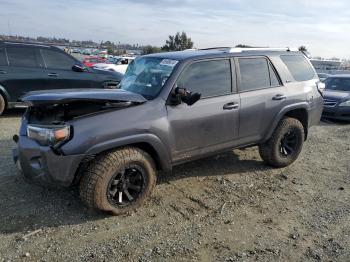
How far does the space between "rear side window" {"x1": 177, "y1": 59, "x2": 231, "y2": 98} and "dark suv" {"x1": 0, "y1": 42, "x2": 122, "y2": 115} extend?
4.31 metres

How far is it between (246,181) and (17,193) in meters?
3.06

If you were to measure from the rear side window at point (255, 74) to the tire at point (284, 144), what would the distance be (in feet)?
2.27

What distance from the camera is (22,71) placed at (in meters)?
9.02

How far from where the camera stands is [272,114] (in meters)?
5.54

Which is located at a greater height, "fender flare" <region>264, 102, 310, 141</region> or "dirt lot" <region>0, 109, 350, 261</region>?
"fender flare" <region>264, 102, 310, 141</region>

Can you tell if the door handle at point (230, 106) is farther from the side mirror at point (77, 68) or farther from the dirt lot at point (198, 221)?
the side mirror at point (77, 68)

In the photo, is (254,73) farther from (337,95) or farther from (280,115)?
(337,95)

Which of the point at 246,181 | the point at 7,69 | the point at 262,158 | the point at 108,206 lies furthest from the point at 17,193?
the point at 7,69

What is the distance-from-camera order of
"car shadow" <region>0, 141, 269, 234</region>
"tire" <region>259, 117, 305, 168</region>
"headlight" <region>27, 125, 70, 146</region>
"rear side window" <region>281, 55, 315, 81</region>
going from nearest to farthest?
"headlight" <region>27, 125, 70, 146</region> → "car shadow" <region>0, 141, 269, 234</region> → "tire" <region>259, 117, 305, 168</region> → "rear side window" <region>281, 55, 315, 81</region>

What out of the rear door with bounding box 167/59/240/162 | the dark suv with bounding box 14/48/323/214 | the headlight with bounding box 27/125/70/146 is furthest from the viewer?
the rear door with bounding box 167/59/240/162

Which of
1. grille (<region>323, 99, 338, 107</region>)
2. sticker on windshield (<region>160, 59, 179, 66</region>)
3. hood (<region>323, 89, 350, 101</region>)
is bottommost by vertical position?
grille (<region>323, 99, 338, 107</region>)

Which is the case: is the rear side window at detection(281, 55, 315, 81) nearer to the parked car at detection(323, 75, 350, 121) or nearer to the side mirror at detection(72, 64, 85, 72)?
the parked car at detection(323, 75, 350, 121)

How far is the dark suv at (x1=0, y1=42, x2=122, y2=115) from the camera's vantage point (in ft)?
29.2

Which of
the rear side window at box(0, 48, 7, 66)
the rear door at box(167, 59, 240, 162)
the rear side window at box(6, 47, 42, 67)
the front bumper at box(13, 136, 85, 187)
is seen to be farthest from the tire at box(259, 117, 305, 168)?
the rear side window at box(0, 48, 7, 66)
